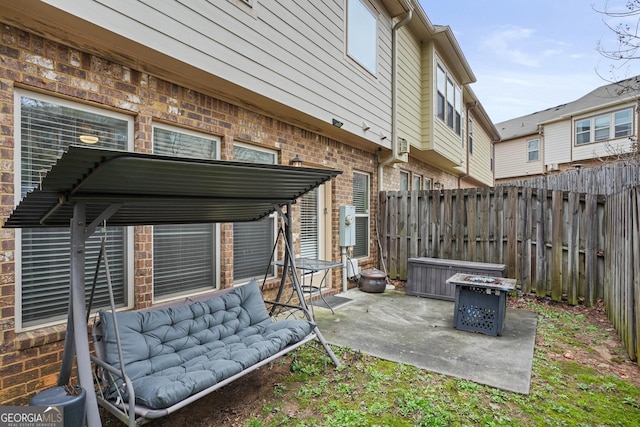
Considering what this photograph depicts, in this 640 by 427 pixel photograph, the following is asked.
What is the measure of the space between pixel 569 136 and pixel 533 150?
8.18ft

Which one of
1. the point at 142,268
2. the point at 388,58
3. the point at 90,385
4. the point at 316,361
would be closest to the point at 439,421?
the point at 316,361

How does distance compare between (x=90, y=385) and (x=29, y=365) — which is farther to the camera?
(x=29, y=365)

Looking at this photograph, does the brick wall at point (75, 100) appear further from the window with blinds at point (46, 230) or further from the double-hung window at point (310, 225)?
the double-hung window at point (310, 225)

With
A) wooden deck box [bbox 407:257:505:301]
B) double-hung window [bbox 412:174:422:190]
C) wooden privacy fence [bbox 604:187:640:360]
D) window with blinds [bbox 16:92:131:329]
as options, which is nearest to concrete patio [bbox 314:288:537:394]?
wooden deck box [bbox 407:257:505:301]

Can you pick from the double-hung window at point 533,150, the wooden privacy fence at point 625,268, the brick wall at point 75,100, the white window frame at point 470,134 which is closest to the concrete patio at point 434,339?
the wooden privacy fence at point 625,268

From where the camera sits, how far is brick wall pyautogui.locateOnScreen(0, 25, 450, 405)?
263 cm

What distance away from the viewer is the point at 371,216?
318 inches

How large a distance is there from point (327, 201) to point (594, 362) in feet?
14.8

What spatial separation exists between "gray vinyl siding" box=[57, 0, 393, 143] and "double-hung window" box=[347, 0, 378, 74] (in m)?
0.20

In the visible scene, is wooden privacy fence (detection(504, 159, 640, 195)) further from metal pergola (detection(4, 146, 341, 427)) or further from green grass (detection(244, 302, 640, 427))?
metal pergola (detection(4, 146, 341, 427))

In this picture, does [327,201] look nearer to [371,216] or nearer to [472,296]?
[371,216]

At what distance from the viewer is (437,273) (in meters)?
6.70

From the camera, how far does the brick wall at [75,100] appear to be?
263 centimetres

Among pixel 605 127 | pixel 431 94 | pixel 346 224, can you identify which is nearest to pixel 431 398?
pixel 346 224
